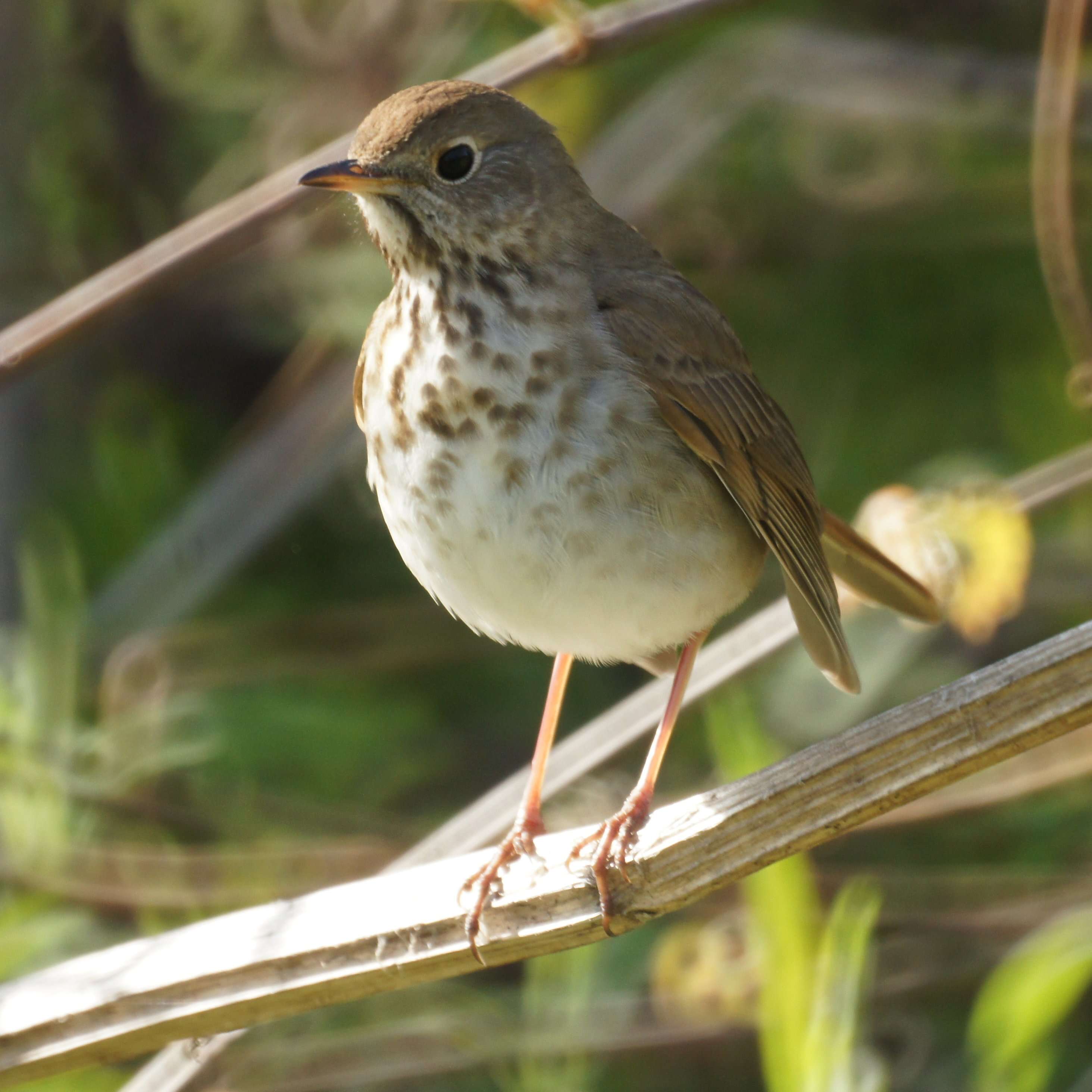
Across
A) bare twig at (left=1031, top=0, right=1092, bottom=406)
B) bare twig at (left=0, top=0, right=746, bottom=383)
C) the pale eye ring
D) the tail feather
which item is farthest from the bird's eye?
bare twig at (left=1031, top=0, right=1092, bottom=406)

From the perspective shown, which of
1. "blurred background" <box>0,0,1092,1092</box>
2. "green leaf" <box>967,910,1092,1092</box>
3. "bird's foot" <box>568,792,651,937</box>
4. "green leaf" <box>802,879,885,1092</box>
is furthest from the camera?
"blurred background" <box>0,0,1092,1092</box>

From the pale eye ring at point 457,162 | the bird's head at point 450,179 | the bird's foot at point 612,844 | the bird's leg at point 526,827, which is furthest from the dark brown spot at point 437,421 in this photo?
the bird's foot at point 612,844

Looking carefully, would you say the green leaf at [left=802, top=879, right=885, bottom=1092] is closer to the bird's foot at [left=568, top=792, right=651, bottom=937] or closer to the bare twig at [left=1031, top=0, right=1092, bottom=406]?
the bird's foot at [left=568, top=792, right=651, bottom=937]

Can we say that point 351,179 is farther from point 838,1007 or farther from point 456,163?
point 838,1007

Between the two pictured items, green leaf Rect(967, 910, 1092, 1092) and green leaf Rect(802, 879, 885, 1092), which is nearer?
green leaf Rect(802, 879, 885, 1092)

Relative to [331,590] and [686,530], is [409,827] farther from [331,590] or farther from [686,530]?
[686,530]

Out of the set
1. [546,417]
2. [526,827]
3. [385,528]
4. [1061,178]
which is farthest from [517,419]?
[385,528]

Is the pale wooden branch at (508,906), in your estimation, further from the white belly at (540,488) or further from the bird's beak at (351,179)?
the bird's beak at (351,179)
